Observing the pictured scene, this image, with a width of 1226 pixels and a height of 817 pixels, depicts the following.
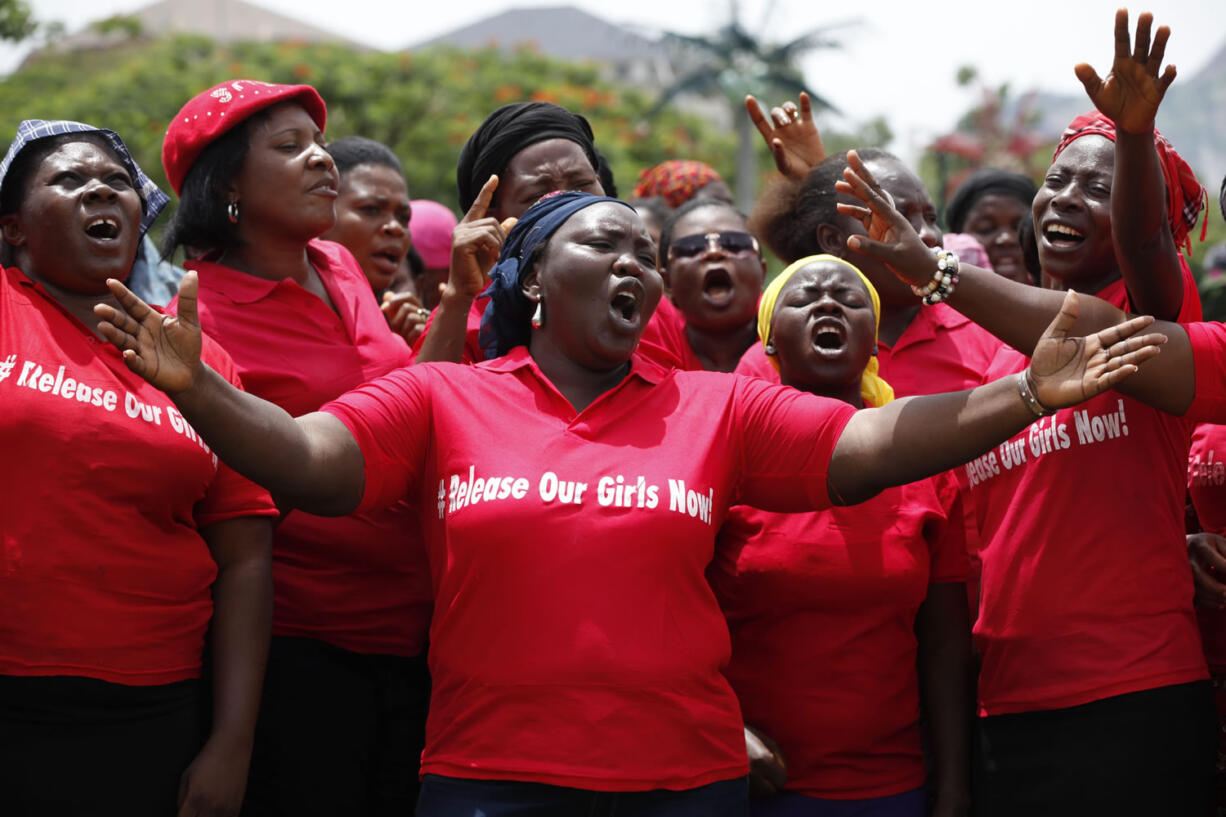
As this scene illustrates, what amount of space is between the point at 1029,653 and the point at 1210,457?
0.92 m

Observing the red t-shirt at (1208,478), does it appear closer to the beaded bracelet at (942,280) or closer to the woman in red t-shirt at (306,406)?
the beaded bracelet at (942,280)

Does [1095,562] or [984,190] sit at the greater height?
[984,190]

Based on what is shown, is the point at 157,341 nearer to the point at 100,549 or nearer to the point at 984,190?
the point at 100,549

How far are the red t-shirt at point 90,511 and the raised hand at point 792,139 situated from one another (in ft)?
8.26

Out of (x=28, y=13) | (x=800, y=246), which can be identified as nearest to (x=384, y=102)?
(x=28, y=13)

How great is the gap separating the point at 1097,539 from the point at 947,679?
65 cm

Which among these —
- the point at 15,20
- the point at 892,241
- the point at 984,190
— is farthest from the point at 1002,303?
the point at 15,20

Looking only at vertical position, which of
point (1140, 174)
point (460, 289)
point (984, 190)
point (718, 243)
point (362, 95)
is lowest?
point (460, 289)

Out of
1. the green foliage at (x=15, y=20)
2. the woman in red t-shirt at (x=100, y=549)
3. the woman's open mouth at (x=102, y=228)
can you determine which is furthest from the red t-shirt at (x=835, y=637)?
the green foliage at (x=15, y=20)

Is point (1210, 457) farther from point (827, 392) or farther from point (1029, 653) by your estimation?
point (827, 392)

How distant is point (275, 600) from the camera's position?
3.88m

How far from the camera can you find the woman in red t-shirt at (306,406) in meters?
3.83

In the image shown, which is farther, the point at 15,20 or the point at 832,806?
the point at 15,20

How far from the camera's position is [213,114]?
13.6 feet
